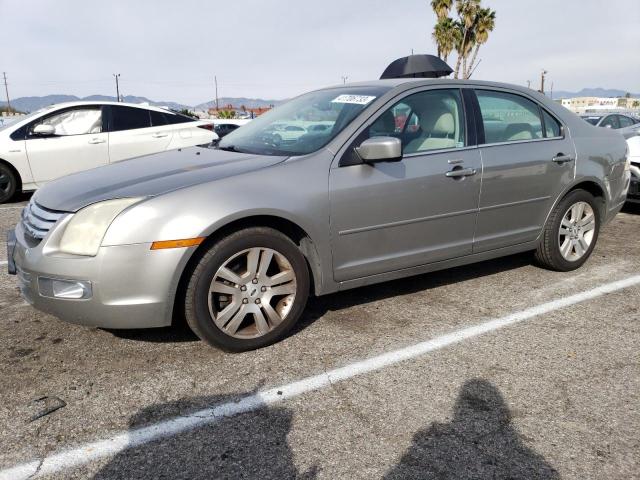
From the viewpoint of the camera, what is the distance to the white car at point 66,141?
7.73 meters

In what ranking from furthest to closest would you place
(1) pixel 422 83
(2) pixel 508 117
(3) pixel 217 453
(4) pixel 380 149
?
(2) pixel 508 117 < (1) pixel 422 83 < (4) pixel 380 149 < (3) pixel 217 453

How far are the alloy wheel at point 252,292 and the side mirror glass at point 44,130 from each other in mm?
6084

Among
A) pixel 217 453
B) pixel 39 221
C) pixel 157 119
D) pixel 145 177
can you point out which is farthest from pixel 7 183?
pixel 217 453

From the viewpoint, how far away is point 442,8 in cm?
3553

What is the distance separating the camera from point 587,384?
8.83ft

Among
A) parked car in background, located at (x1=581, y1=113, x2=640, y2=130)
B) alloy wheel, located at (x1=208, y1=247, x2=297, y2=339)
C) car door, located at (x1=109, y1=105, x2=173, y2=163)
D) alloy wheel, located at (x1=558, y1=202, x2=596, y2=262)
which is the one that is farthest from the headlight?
parked car in background, located at (x1=581, y1=113, x2=640, y2=130)

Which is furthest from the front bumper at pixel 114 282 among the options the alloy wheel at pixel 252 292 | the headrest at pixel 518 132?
the headrest at pixel 518 132

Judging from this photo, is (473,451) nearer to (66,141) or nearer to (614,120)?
(66,141)

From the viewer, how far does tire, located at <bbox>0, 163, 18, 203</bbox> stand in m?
7.74

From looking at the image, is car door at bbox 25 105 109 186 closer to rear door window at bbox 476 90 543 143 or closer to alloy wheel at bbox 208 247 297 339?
alloy wheel at bbox 208 247 297 339

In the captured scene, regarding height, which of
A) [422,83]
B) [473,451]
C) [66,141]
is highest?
[422,83]

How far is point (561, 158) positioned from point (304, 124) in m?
2.01

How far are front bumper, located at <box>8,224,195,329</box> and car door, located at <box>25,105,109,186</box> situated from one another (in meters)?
5.51

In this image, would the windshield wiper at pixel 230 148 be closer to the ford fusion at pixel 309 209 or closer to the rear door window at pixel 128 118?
the ford fusion at pixel 309 209
